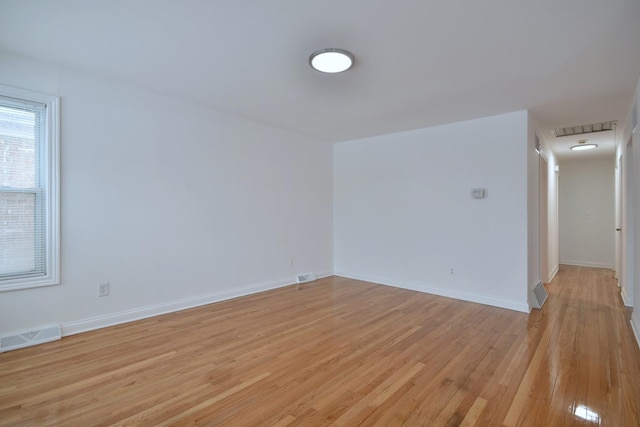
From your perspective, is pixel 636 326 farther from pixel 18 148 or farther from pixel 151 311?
pixel 18 148

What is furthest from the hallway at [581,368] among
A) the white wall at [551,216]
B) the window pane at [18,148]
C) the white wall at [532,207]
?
the window pane at [18,148]

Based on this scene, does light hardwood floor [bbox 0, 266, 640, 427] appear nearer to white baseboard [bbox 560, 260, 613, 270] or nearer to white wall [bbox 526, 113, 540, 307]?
white wall [bbox 526, 113, 540, 307]

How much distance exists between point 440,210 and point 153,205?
3811 millimetres

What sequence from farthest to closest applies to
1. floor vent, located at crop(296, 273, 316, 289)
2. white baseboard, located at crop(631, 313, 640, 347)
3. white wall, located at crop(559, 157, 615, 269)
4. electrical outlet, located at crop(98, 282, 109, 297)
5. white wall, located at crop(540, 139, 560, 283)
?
white wall, located at crop(559, 157, 615, 269) → white wall, located at crop(540, 139, 560, 283) → floor vent, located at crop(296, 273, 316, 289) → electrical outlet, located at crop(98, 282, 109, 297) → white baseboard, located at crop(631, 313, 640, 347)

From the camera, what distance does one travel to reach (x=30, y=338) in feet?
9.03

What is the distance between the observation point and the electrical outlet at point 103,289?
319cm

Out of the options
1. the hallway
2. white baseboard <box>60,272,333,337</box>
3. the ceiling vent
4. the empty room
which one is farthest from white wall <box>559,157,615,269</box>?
white baseboard <box>60,272,333,337</box>

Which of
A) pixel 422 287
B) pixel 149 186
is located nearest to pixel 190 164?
pixel 149 186

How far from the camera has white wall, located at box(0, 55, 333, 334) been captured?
3.00m

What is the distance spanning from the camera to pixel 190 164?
153 inches

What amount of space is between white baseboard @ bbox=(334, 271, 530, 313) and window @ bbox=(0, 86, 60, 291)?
4.17 metres

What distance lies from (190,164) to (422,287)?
370 cm

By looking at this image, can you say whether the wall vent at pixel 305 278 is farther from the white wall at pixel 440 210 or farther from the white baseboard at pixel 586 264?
the white baseboard at pixel 586 264

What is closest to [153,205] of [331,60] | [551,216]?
[331,60]
